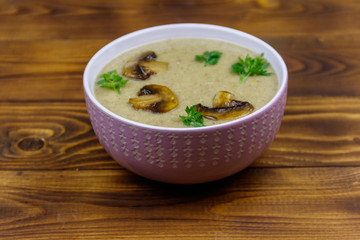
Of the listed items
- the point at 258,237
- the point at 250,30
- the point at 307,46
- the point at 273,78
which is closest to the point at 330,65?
the point at 307,46

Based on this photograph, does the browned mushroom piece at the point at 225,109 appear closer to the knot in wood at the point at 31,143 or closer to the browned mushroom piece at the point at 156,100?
the browned mushroom piece at the point at 156,100

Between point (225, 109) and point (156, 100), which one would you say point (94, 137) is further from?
point (225, 109)

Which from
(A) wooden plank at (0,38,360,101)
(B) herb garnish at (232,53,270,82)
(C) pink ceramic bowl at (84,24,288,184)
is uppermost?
(B) herb garnish at (232,53,270,82)

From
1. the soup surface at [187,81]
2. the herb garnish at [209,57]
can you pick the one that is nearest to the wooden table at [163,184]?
the soup surface at [187,81]

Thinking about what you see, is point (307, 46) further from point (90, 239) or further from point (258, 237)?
point (90, 239)

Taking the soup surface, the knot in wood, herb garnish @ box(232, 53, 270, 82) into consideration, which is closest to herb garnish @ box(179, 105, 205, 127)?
the soup surface

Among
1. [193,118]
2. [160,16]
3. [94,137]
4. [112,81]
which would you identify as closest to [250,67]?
[193,118]

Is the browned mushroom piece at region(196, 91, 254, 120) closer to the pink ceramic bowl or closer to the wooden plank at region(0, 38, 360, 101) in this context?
the pink ceramic bowl
